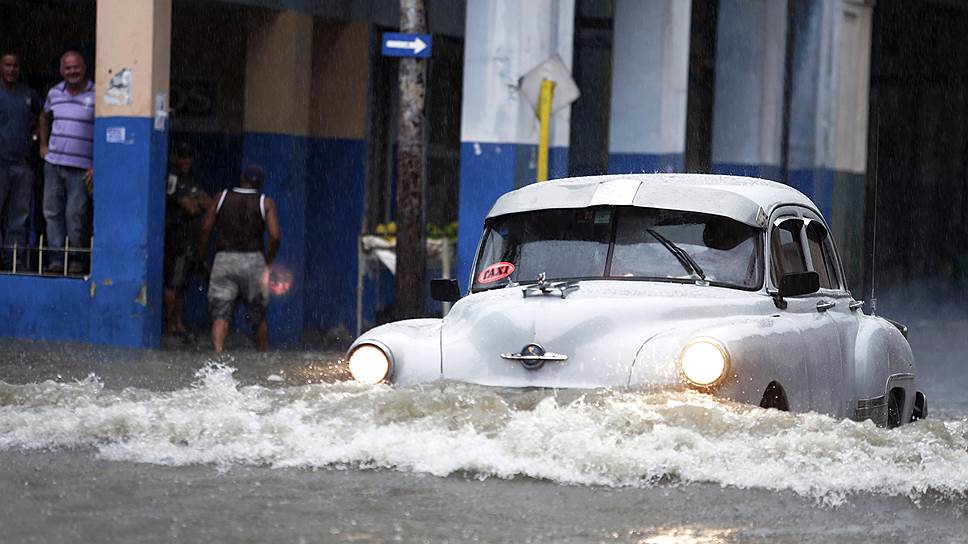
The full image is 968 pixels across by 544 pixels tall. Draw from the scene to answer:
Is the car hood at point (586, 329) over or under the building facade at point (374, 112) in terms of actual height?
under

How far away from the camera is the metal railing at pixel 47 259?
1694cm

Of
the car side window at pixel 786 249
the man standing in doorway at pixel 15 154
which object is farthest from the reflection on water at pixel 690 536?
the man standing in doorway at pixel 15 154

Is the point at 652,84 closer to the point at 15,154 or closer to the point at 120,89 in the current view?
the point at 120,89

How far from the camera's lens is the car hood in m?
8.27

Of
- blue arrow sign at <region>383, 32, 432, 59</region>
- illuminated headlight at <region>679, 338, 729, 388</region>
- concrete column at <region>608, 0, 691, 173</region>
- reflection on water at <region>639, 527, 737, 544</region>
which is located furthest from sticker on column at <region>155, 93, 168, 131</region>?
reflection on water at <region>639, 527, 737, 544</region>

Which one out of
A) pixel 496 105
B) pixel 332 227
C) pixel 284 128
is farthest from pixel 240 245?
pixel 332 227

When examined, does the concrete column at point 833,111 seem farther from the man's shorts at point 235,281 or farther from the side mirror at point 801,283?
the side mirror at point 801,283

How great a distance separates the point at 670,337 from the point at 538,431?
77 centimetres

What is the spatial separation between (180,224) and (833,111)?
9985mm

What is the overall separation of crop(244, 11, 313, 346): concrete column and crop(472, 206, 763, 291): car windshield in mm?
9905

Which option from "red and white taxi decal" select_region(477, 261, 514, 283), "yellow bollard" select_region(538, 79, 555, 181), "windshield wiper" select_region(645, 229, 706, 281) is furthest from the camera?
"yellow bollard" select_region(538, 79, 555, 181)

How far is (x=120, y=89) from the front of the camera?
16344mm

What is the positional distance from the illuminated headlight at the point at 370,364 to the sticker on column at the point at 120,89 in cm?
821

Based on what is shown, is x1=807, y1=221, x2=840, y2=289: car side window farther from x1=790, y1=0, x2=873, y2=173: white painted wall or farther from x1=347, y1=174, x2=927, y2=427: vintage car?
x1=790, y1=0, x2=873, y2=173: white painted wall
